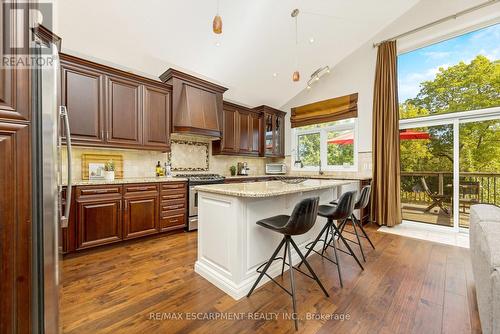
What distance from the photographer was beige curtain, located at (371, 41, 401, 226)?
369cm

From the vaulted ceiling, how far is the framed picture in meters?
1.50

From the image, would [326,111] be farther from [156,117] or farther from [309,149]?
[156,117]

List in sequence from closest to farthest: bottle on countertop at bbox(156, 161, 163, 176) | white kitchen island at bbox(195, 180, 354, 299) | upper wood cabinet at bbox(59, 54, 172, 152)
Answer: white kitchen island at bbox(195, 180, 354, 299), upper wood cabinet at bbox(59, 54, 172, 152), bottle on countertop at bbox(156, 161, 163, 176)

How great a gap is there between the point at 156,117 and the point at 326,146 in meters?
3.54

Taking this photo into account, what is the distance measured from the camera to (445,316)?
1562 millimetres

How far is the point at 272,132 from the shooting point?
5.31 meters

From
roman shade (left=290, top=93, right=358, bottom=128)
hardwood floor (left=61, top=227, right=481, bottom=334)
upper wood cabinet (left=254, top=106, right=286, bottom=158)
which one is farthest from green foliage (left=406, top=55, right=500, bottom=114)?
upper wood cabinet (left=254, top=106, right=286, bottom=158)

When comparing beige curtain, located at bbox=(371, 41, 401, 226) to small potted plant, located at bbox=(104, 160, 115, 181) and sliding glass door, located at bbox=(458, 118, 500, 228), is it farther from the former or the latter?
small potted plant, located at bbox=(104, 160, 115, 181)

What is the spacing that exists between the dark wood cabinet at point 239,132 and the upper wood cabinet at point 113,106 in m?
1.25

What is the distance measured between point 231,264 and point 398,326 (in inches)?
49.5

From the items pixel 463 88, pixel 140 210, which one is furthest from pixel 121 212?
pixel 463 88

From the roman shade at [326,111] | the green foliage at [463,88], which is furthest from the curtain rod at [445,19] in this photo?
the roman shade at [326,111]

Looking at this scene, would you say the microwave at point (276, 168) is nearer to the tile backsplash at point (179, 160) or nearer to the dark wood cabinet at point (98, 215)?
the tile backsplash at point (179, 160)

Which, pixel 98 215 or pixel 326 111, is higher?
pixel 326 111
